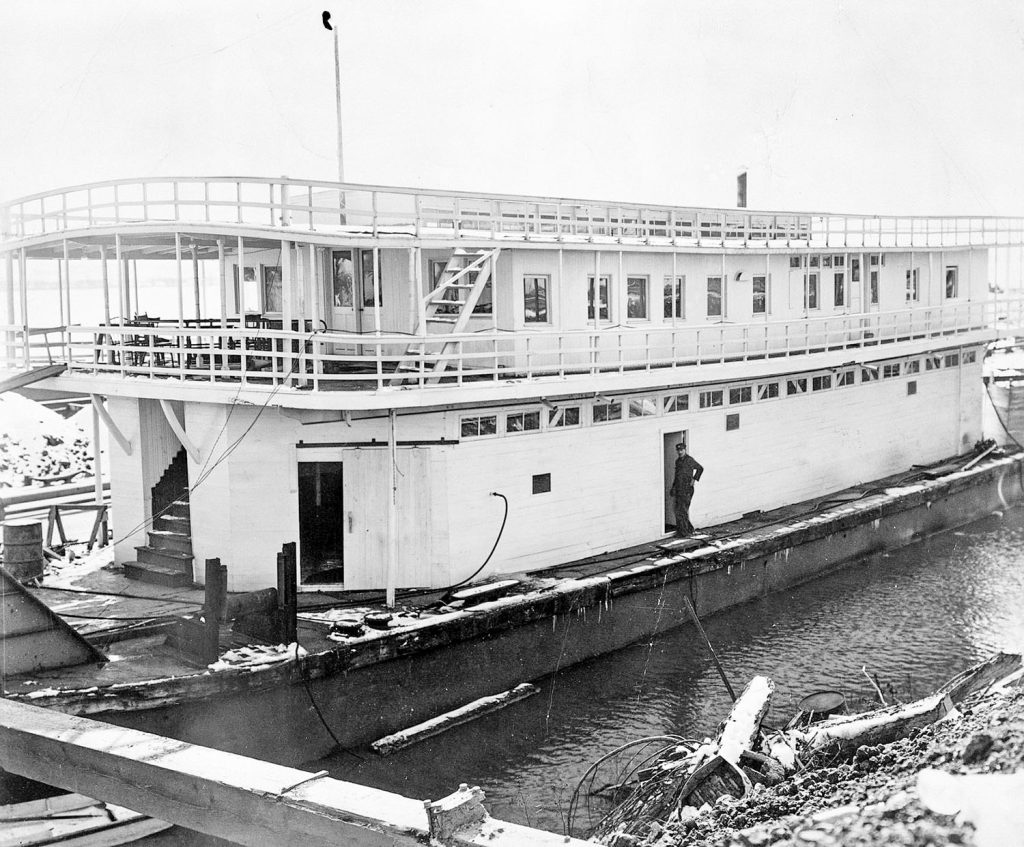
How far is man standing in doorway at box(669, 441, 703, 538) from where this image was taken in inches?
697

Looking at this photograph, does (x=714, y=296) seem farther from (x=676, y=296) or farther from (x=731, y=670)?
(x=731, y=670)

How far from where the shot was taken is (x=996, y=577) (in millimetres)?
20062

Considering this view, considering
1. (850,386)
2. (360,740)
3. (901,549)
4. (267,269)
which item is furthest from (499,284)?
(901,549)

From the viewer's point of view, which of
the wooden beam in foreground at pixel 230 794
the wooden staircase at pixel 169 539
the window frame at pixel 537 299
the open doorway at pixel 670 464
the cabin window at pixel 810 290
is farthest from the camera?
the cabin window at pixel 810 290

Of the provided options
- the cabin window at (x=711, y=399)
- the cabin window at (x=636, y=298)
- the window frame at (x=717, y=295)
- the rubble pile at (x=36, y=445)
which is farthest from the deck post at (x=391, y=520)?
the rubble pile at (x=36, y=445)

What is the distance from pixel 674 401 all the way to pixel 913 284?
9094 mm

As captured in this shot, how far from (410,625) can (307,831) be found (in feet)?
21.2

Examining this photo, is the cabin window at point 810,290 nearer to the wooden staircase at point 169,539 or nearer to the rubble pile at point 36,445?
the wooden staircase at point 169,539

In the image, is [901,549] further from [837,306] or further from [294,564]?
[294,564]

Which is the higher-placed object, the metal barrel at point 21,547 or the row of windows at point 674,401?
the row of windows at point 674,401

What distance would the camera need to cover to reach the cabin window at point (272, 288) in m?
17.2

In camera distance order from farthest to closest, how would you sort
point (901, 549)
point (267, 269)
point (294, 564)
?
point (901, 549) < point (267, 269) < point (294, 564)

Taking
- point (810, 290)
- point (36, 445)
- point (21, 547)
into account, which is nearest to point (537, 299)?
point (810, 290)

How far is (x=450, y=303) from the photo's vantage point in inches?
603
